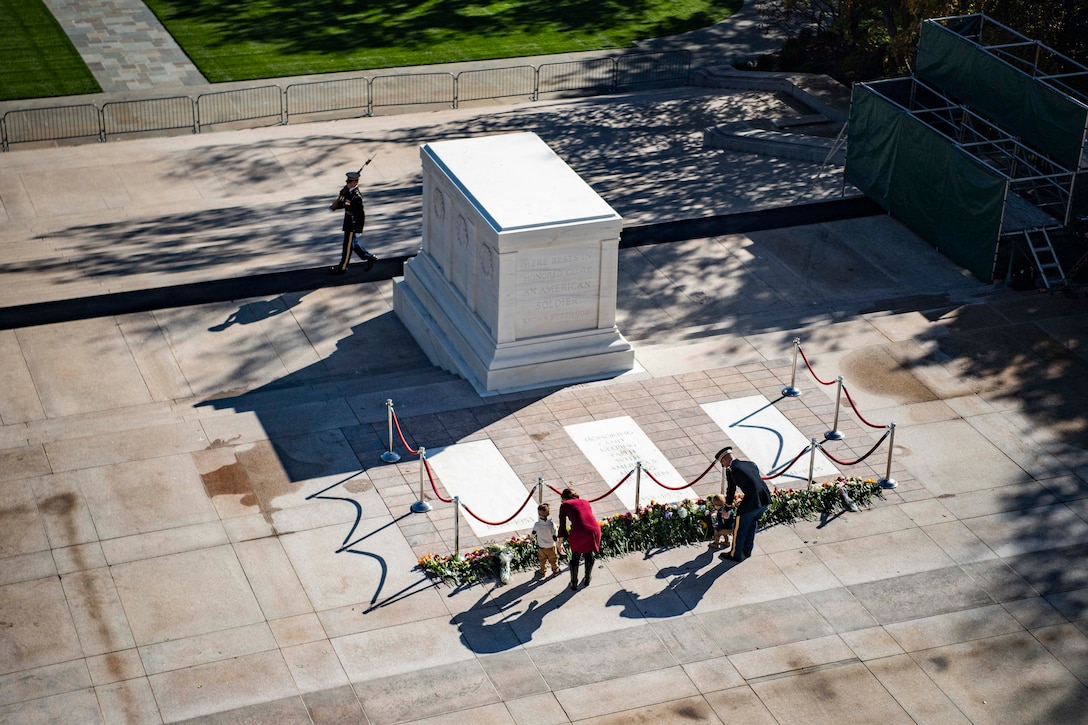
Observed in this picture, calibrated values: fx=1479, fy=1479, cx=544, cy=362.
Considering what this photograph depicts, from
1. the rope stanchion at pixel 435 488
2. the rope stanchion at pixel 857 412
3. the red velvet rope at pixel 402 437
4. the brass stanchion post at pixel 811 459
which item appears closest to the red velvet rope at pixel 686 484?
the brass stanchion post at pixel 811 459

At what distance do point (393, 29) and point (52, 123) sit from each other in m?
9.69

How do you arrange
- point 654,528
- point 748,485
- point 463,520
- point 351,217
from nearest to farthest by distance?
point 748,485
point 654,528
point 463,520
point 351,217

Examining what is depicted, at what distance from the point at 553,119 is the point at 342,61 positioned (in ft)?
21.0

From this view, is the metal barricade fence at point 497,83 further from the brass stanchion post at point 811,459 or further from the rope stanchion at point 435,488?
the brass stanchion post at point 811,459

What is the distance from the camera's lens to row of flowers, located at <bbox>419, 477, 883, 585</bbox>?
1578 cm

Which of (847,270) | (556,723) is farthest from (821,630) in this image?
(847,270)

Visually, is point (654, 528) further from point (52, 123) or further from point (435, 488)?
point (52, 123)

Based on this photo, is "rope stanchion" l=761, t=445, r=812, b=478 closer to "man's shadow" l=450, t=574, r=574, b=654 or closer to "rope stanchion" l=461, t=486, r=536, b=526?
"rope stanchion" l=461, t=486, r=536, b=526

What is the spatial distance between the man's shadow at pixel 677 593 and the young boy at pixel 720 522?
0.65ft

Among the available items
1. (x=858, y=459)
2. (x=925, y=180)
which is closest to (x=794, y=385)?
(x=858, y=459)

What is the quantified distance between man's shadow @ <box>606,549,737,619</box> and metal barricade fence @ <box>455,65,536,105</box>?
19.1m

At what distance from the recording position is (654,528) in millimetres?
16531

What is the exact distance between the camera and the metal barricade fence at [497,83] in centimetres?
3362

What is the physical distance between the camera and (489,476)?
17.6 meters
